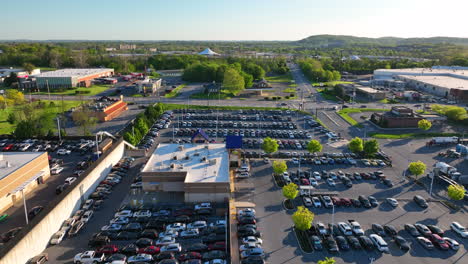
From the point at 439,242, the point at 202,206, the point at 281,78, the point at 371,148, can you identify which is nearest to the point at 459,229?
the point at 439,242

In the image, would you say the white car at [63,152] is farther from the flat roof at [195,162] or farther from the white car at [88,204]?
the white car at [88,204]

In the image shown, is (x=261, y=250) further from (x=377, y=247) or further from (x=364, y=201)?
(x=364, y=201)

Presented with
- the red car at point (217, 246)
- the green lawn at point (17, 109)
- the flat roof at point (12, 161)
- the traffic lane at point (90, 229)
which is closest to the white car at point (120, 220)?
the traffic lane at point (90, 229)

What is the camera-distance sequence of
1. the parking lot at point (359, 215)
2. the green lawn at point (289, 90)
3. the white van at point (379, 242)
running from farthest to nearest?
the green lawn at point (289, 90), the white van at point (379, 242), the parking lot at point (359, 215)

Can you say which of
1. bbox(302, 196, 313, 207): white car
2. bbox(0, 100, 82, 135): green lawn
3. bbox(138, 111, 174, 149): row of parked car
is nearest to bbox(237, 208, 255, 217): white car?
bbox(302, 196, 313, 207): white car

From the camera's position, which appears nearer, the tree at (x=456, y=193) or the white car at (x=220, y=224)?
the white car at (x=220, y=224)

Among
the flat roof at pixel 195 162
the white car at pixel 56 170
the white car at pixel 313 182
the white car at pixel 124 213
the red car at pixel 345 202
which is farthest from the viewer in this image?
the white car at pixel 56 170

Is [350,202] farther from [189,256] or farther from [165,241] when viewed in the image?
[165,241]
